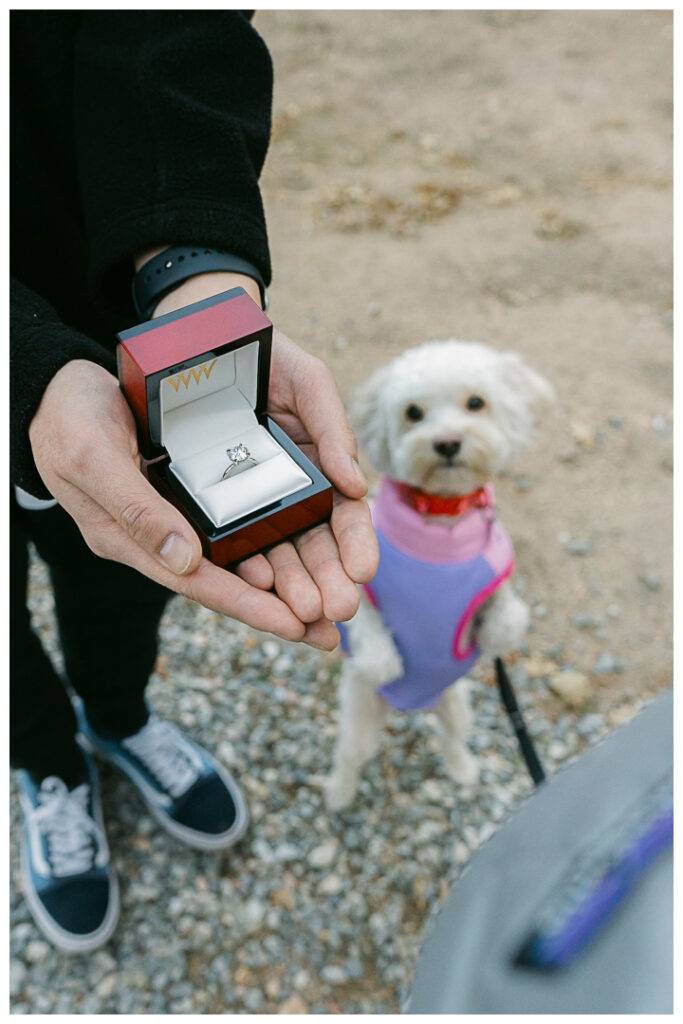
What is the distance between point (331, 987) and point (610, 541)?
1.97 m

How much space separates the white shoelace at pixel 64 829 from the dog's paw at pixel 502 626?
1.29 m

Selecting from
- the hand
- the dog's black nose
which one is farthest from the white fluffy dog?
the hand

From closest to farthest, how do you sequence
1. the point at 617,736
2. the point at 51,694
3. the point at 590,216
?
the point at 617,736, the point at 51,694, the point at 590,216

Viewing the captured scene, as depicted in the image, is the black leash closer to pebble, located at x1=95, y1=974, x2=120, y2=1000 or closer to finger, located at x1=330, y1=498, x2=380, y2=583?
finger, located at x1=330, y1=498, x2=380, y2=583

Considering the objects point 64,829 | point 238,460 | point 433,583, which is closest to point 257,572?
point 238,460

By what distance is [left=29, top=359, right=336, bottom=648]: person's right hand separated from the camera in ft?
3.68

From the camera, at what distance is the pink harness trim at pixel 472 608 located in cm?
182

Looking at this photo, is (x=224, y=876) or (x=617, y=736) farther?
(x=224, y=876)

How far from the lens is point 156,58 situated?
1.45 meters

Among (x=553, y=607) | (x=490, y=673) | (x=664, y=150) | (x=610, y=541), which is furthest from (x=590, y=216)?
(x=490, y=673)

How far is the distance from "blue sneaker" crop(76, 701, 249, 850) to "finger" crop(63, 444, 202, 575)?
1.35m

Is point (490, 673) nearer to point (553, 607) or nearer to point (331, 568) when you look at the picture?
point (553, 607)

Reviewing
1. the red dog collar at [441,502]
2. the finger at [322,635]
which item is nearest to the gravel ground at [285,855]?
the red dog collar at [441,502]

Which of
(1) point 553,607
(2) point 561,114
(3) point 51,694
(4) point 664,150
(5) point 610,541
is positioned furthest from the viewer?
(2) point 561,114
